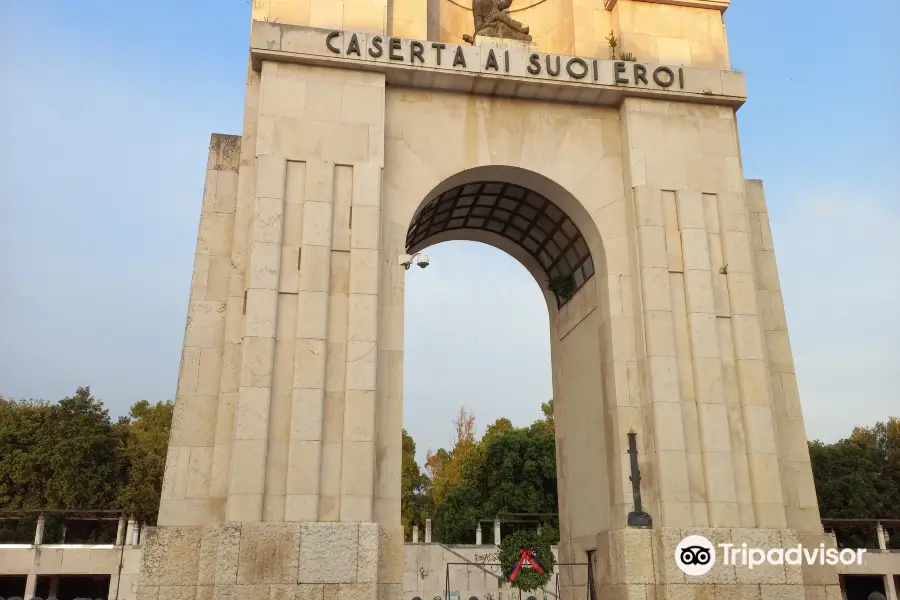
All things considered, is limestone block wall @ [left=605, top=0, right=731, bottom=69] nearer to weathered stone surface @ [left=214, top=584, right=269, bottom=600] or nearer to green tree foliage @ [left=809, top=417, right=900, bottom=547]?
weathered stone surface @ [left=214, top=584, right=269, bottom=600]

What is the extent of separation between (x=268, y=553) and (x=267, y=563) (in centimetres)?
19

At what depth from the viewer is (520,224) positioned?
23.6 metres

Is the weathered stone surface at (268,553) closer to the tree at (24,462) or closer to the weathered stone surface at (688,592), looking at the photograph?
the weathered stone surface at (688,592)

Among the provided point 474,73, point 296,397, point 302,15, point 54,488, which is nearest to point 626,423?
point 296,397

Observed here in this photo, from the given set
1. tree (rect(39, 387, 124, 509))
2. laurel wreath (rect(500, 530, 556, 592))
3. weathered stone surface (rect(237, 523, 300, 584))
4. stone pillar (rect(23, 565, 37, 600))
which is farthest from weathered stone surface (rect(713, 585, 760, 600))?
tree (rect(39, 387, 124, 509))

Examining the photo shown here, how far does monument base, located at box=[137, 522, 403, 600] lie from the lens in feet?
49.0

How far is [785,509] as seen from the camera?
58.0 ft

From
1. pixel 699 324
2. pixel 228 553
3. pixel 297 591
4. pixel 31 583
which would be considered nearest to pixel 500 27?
pixel 699 324

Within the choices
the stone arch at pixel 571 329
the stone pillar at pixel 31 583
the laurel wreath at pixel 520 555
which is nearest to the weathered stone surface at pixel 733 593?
the stone arch at pixel 571 329

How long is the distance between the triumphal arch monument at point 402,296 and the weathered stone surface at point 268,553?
45mm

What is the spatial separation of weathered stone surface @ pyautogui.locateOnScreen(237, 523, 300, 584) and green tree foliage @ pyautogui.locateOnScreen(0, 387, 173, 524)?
50252 mm

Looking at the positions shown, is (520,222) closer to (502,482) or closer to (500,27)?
(500,27)

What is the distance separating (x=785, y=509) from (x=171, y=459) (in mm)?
14034

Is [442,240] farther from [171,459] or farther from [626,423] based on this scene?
[171,459]
